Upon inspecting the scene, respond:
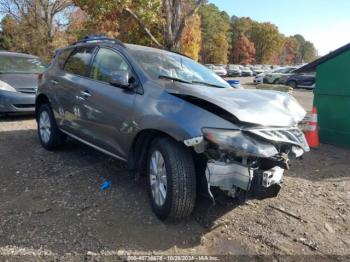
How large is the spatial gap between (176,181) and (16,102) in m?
6.18

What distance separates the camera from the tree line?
12188mm

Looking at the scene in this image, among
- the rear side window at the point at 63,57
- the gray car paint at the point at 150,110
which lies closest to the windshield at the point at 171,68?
the gray car paint at the point at 150,110

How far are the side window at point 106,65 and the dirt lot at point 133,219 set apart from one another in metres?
1.30

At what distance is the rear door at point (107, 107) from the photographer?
3.89 m

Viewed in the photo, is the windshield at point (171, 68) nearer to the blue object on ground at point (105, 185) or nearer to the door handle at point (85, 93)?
the door handle at point (85, 93)

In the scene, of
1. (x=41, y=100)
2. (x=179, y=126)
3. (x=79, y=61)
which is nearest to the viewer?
(x=179, y=126)

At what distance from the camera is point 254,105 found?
3.40 metres

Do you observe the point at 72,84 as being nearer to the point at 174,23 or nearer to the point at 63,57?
the point at 63,57

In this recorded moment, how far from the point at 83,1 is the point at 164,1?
273 centimetres

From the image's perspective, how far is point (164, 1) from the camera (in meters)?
12.4

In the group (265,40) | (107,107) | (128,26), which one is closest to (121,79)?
(107,107)

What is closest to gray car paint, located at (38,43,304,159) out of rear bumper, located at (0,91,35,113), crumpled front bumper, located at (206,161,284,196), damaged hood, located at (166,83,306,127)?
damaged hood, located at (166,83,306,127)

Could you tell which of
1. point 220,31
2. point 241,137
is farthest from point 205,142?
point 220,31

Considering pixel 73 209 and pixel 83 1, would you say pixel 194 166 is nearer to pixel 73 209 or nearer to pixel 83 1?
pixel 73 209
